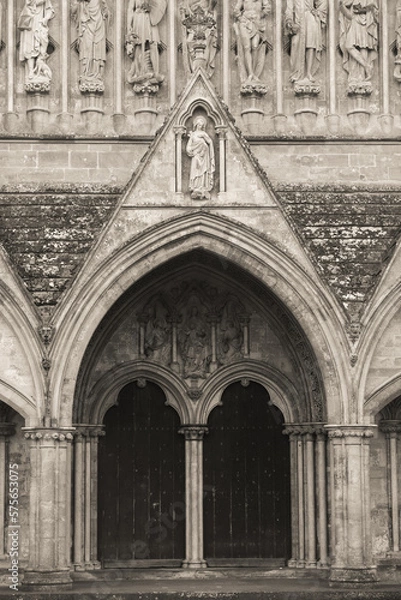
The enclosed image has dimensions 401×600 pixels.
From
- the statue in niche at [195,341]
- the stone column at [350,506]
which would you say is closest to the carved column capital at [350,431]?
the stone column at [350,506]

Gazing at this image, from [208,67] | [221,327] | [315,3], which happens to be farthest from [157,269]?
[315,3]

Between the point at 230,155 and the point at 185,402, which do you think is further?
the point at 185,402

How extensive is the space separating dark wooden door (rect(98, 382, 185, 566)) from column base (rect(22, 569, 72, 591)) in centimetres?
235

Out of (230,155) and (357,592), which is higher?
(230,155)

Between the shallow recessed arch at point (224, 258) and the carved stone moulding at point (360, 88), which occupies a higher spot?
the carved stone moulding at point (360, 88)

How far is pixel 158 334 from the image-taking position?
26.5 m

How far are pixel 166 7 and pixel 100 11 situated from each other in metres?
1.07

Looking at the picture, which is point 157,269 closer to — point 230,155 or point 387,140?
point 230,155

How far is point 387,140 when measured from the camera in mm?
25969

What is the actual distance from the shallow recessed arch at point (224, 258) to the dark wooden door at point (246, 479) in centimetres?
237

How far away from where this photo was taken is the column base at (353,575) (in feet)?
78.9

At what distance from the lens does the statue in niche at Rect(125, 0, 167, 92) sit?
26.0m

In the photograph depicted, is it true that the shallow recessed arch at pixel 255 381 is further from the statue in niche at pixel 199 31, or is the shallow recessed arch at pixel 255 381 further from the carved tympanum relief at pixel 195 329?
the statue in niche at pixel 199 31

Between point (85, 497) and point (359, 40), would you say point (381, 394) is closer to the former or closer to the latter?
point (85, 497)
